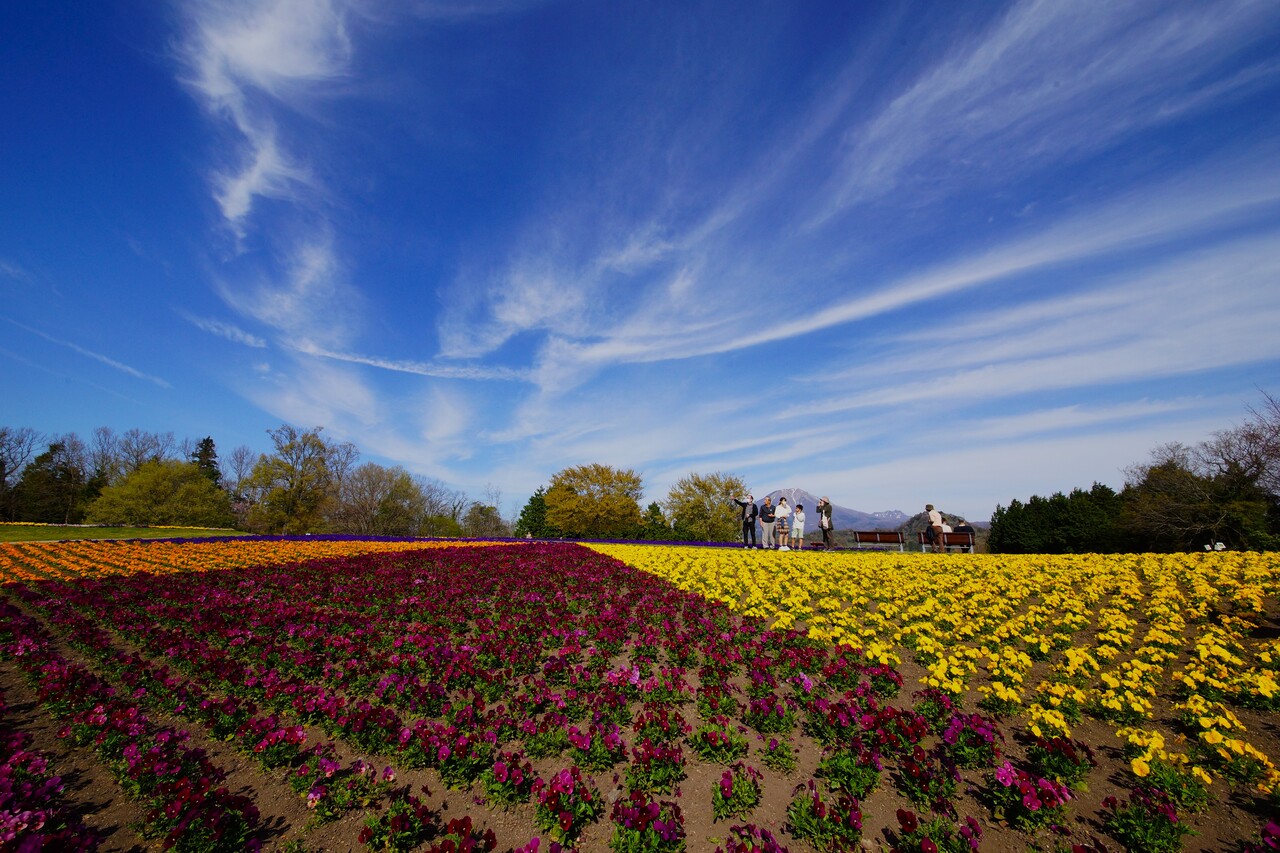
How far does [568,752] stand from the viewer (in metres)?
5.79

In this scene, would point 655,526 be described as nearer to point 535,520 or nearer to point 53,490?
point 535,520

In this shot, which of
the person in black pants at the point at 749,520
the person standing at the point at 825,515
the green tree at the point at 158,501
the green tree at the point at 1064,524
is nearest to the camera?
the person standing at the point at 825,515

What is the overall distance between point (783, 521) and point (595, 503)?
1351 inches

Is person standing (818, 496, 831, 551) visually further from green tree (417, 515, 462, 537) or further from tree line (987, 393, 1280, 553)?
green tree (417, 515, 462, 537)

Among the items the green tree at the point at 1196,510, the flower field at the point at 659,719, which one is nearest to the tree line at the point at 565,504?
the green tree at the point at 1196,510

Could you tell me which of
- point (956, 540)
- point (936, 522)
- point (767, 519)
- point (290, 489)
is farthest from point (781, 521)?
point (290, 489)

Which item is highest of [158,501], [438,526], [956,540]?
[158,501]

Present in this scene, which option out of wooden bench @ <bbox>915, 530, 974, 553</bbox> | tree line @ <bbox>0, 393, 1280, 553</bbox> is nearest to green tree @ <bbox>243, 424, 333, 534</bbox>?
tree line @ <bbox>0, 393, 1280, 553</bbox>

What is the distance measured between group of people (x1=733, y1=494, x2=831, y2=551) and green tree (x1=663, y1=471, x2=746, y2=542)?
108 ft

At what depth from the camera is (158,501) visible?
50656mm

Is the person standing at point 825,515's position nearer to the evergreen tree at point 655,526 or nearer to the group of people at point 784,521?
the group of people at point 784,521

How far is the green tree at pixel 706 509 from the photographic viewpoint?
56.3 metres

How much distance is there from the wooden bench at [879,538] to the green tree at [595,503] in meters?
30.3

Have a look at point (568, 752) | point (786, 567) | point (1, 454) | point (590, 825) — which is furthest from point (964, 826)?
point (1, 454)
